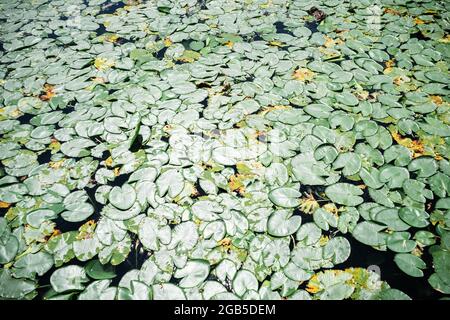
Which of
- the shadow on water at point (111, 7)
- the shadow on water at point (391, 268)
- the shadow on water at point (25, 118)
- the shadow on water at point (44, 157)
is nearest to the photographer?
the shadow on water at point (391, 268)

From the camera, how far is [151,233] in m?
1.42

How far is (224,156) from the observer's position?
1712 millimetres

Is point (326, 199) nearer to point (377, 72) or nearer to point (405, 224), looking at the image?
point (405, 224)

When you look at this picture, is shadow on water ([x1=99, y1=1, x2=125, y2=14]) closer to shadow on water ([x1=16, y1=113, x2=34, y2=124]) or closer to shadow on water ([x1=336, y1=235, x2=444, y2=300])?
shadow on water ([x1=16, y1=113, x2=34, y2=124])

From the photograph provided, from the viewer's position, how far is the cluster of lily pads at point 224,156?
1.31 m

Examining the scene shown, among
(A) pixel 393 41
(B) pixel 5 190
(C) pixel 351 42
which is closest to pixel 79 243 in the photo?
(B) pixel 5 190

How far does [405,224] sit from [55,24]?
11.6ft

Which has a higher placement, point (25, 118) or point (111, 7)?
point (111, 7)

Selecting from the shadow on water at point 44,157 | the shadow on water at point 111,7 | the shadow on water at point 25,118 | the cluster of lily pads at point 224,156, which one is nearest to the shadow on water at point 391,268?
the cluster of lily pads at point 224,156

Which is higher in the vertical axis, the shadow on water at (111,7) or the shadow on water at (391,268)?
the shadow on water at (111,7)

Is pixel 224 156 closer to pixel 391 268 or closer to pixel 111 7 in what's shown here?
pixel 391 268

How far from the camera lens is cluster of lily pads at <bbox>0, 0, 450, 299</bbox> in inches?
51.8

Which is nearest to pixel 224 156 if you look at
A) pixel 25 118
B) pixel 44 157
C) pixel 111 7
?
pixel 44 157

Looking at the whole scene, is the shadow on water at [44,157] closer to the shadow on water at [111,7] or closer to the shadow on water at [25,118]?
the shadow on water at [25,118]
